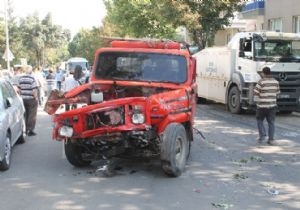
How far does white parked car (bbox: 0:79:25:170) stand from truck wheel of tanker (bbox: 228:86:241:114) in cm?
781

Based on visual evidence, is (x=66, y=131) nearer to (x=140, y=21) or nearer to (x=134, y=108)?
(x=134, y=108)

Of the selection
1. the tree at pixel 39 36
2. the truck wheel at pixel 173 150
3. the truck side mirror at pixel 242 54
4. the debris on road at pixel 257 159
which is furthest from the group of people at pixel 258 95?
the tree at pixel 39 36

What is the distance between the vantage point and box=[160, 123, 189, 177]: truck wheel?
8.10 meters

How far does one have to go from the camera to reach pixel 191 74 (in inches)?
384

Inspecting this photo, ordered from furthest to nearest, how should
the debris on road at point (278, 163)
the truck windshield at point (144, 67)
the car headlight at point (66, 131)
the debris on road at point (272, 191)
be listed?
1. the truck windshield at point (144, 67)
2. the debris on road at point (278, 163)
3. the car headlight at point (66, 131)
4. the debris on road at point (272, 191)

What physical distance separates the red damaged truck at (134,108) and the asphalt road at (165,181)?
41 cm

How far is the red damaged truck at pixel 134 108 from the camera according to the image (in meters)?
8.12

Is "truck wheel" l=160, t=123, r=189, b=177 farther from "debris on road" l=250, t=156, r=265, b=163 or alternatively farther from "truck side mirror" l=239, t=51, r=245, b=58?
"truck side mirror" l=239, t=51, r=245, b=58

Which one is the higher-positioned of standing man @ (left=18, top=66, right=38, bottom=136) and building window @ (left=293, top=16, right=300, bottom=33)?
building window @ (left=293, top=16, right=300, bottom=33)

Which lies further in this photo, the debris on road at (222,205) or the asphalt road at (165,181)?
the asphalt road at (165,181)

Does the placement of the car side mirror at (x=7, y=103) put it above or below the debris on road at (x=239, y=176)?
above

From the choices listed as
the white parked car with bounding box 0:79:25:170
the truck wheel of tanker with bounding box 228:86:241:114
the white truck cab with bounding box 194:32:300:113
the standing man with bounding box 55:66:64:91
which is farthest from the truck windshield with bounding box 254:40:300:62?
the standing man with bounding box 55:66:64:91

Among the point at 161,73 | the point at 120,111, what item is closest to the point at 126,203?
the point at 120,111

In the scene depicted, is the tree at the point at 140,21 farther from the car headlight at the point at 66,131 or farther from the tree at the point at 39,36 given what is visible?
the tree at the point at 39,36
